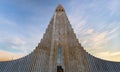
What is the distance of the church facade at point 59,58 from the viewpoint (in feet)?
132

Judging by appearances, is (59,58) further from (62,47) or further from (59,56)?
(62,47)

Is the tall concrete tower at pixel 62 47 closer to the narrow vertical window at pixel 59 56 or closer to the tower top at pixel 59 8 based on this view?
the narrow vertical window at pixel 59 56

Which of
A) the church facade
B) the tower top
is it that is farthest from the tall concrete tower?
the tower top

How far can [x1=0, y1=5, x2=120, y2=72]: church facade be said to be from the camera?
4009cm

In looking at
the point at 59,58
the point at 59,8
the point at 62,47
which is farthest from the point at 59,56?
the point at 59,8

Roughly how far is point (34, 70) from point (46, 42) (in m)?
11.9

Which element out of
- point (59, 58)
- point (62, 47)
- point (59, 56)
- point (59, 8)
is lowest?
point (59, 58)

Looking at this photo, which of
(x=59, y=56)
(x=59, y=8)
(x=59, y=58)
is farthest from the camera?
(x=59, y=8)

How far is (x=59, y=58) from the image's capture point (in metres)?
41.9

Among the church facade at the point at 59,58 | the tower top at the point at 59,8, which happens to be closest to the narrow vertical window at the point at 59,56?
the church facade at the point at 59,58

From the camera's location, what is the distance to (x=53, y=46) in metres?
45.0

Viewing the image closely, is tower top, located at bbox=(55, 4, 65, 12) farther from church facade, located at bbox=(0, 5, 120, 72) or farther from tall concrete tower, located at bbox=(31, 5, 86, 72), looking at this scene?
church facade, located at bbox=(0, 5, 120, 72)

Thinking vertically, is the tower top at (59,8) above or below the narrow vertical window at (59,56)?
above

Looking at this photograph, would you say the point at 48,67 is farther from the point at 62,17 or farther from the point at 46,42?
the point at 62,17
